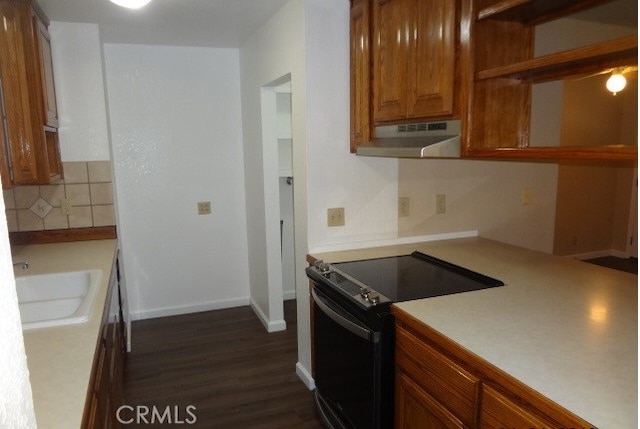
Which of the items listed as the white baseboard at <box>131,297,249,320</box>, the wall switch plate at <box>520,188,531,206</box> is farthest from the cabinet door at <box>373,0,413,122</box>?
the white baseboard at <box>131,297,249,320</box>

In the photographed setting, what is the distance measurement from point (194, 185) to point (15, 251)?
1397mm

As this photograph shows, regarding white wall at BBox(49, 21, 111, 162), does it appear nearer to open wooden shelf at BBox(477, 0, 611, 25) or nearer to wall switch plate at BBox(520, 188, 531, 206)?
open wooden shelf at BBox(477, 0, 611, 25)

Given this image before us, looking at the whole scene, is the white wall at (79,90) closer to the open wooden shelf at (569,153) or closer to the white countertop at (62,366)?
the white countertop at (62,366)

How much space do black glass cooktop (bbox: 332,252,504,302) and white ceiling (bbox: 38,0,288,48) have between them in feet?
5.14

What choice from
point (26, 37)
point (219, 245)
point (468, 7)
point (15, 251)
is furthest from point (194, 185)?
point (468, 7)

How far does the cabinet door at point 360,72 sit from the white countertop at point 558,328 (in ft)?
2.81

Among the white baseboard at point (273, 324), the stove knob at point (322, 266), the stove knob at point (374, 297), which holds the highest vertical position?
the stove knob at point (322, 266)

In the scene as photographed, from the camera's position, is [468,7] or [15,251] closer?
[468,7]

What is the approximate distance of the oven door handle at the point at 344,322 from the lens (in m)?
1.80

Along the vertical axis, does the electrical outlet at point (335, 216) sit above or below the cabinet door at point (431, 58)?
below

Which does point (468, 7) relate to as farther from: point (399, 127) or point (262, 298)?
point (262, 298)

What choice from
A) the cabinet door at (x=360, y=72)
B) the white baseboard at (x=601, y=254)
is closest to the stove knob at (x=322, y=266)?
the cabinet door at (x=360, y=72)

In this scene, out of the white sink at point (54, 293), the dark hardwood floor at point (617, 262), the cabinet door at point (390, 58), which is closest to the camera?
the white sink at point (54, 293)

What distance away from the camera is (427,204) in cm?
286
